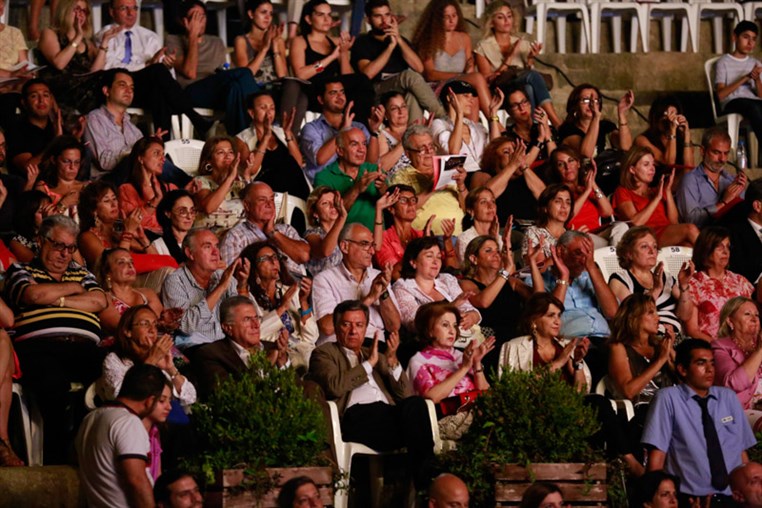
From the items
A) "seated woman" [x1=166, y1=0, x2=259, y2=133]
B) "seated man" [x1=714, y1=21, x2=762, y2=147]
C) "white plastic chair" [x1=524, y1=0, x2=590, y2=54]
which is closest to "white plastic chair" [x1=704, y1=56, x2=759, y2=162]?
"seated man" [x1=714, y1=21, x2=762, y2=147]

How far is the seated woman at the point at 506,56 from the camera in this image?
1219 cm

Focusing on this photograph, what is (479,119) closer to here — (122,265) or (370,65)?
(370,65)

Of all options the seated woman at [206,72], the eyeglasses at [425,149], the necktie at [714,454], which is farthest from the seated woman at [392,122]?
the necktie at [714,454]

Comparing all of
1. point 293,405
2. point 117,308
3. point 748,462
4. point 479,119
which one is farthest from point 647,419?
point 479,119

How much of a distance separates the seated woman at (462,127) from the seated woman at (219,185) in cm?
149

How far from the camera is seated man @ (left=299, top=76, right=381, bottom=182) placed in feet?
36.2

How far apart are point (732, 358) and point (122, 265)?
315 centimetres

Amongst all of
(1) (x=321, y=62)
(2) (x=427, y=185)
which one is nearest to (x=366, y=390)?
(2) (x=427, y=185)

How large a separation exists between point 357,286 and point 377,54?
322cm

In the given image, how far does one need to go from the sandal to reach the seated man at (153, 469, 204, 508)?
939 millimetres

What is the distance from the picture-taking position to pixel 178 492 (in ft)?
22.6

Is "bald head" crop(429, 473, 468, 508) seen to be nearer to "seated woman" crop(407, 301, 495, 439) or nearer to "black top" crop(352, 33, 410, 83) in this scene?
"seated woman" crop(407, 301, 495, 439)

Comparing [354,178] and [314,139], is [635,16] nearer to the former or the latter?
[314,139]

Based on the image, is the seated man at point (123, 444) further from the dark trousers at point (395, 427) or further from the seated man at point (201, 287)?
the seated man at point (201, 287)
